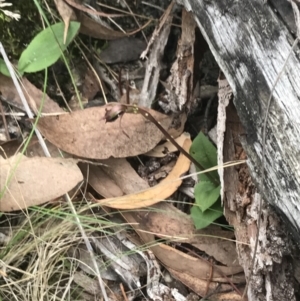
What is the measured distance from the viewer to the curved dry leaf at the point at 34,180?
1.38 metres

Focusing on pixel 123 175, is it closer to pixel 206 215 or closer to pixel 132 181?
pixel 132 181

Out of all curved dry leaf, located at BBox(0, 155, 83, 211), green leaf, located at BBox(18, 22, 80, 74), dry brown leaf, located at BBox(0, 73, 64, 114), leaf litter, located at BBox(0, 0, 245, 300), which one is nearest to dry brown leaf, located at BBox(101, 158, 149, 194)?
leaf litter, located at BBox(0, 0, 245, 300)

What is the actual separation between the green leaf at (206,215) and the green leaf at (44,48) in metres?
0.56

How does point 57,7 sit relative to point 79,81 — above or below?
above

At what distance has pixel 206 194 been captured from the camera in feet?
4.48

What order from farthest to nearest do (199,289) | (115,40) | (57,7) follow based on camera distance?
(115,40) → (57,7) → (199,289)

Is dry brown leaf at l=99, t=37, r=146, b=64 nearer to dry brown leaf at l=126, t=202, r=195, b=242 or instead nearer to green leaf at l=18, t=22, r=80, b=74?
green leaf at l=18, t=22, r=80, b=74

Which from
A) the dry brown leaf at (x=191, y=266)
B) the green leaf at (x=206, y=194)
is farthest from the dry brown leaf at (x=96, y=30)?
the dry brown leaf at (x=191, y=266)

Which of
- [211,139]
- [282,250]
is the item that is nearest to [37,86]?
[211,139]

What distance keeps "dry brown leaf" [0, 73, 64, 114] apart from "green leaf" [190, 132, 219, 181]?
1.30 feet

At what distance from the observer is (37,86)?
1.57 metres

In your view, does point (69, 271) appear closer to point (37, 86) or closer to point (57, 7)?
point (37, 86)

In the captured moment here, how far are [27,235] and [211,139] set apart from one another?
1.81 ft

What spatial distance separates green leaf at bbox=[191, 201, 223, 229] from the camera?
4.47 feet
